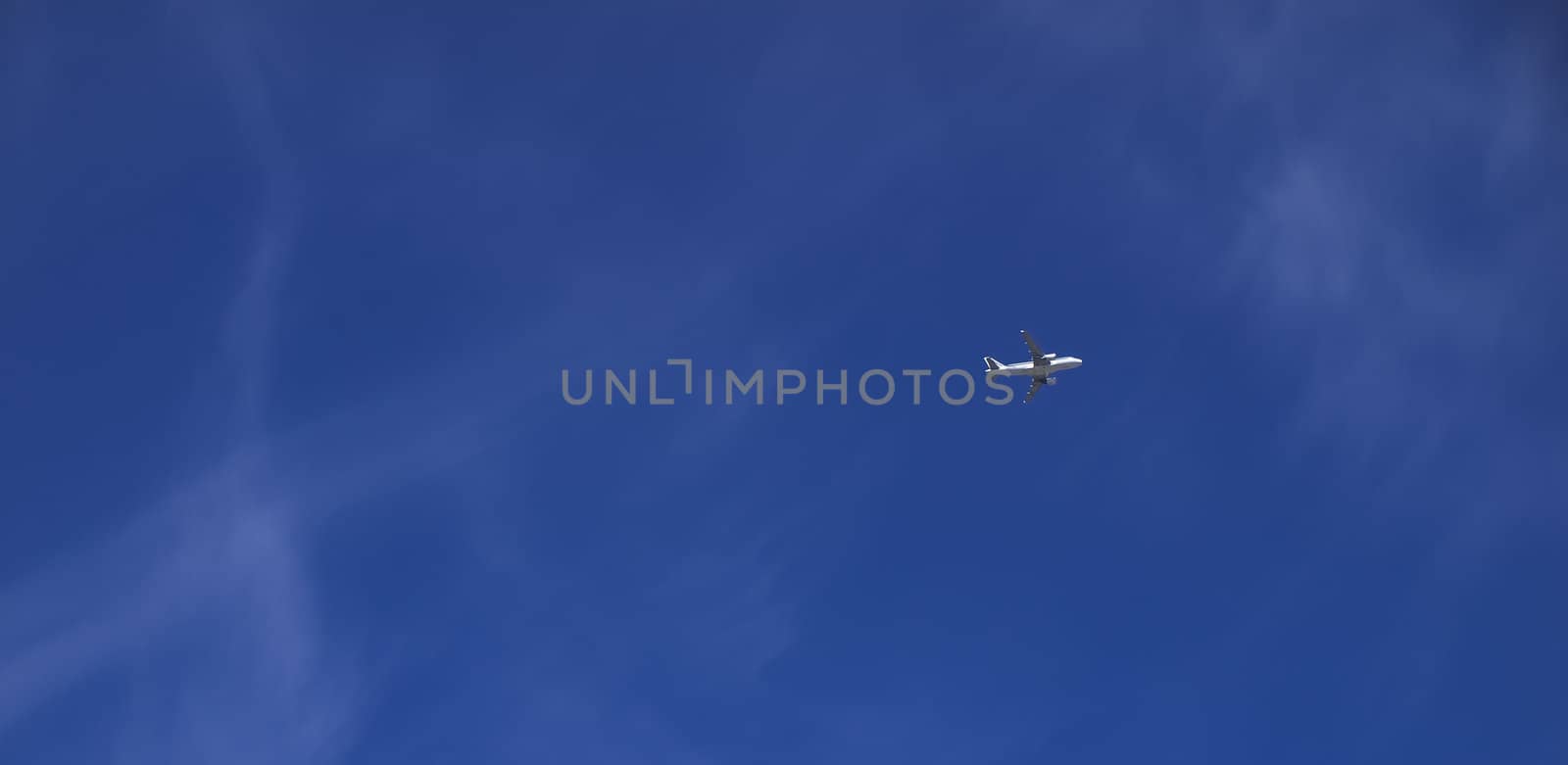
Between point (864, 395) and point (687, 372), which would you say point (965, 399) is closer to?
point (864, 395)

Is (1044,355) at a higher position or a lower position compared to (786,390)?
higher

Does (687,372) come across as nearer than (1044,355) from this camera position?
Yes

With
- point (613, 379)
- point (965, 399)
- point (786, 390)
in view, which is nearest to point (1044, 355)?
point (965, 399)

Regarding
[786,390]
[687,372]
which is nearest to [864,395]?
[786,390]

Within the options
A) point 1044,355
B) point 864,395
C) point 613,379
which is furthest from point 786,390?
point 1044,355

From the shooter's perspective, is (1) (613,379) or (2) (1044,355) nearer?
(1) (613,379)

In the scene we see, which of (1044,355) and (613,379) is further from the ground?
(1044,355)

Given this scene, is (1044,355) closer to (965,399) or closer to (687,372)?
(965,399)

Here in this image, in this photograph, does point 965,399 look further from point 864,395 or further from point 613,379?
point 613,379
